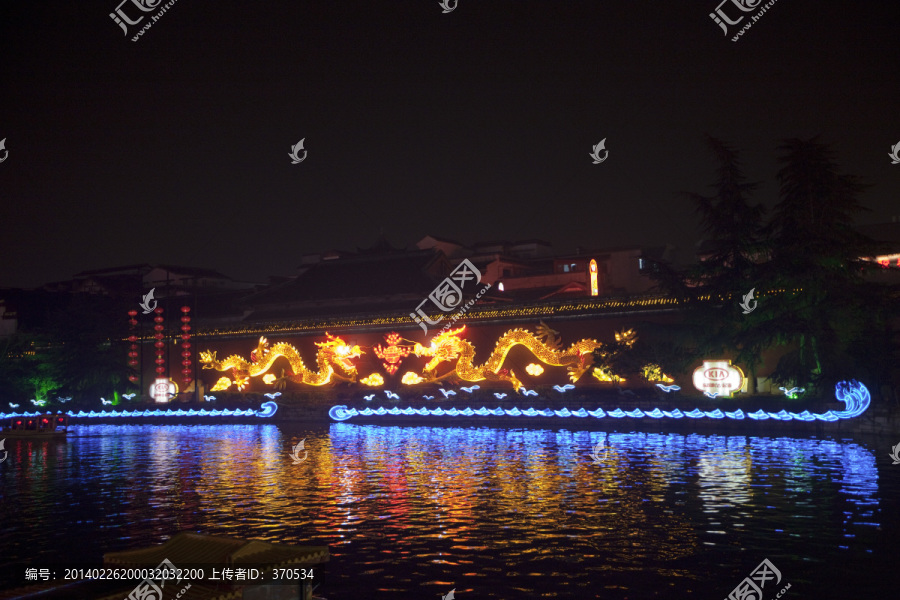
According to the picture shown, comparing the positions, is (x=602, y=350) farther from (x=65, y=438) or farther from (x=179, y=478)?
(x=65, y=438)

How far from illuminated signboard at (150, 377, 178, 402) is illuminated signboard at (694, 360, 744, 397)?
20957 millimetres

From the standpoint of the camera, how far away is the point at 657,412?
2258 cm

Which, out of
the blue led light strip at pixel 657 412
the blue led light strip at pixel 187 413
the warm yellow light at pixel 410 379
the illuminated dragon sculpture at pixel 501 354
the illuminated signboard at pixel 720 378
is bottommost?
the blue led light strip at pixel 657 412

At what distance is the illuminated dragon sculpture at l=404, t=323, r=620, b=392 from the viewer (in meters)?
26.6

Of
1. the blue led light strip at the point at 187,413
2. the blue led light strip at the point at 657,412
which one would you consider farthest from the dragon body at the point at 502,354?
the blue led light strip at the point at 187,413

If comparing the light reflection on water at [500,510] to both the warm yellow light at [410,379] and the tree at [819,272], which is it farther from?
the warm yellow light at [410,379]

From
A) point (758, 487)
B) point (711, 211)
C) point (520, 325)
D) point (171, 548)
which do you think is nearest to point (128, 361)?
point (520, 325)

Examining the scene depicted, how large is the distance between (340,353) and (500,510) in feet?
68.7

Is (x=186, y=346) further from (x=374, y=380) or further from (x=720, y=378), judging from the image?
(x=720, y=378)

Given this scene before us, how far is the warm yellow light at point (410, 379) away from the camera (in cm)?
2980

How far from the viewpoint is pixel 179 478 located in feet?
50.1

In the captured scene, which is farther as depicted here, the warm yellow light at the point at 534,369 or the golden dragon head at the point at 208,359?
the golden dragon head at the point at 208,359

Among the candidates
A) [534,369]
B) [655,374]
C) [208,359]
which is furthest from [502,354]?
[208,359]

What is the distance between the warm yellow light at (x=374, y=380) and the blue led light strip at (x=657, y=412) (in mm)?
2140
